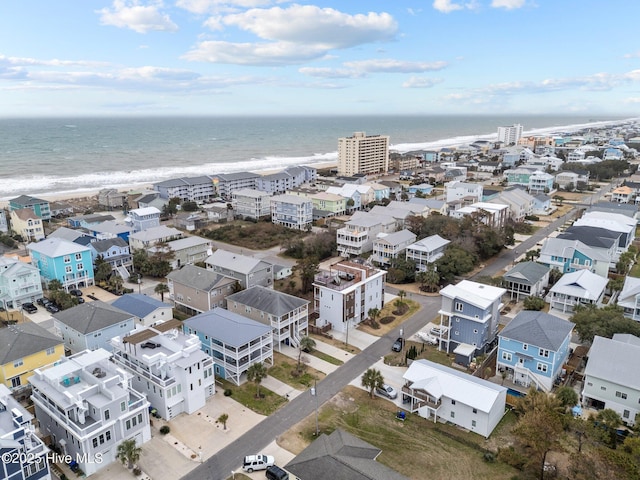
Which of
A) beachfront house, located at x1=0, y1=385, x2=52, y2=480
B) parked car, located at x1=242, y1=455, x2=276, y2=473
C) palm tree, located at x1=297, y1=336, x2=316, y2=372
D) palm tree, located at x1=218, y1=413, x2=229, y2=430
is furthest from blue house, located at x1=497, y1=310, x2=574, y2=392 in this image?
beachfront house, located at x1=0, y1=385, x2=52, y2=480

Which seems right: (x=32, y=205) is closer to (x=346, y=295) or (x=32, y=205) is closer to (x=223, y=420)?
(x=346, y=295)

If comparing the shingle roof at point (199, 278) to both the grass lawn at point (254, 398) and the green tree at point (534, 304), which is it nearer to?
the grass lawn at point (254, 398)

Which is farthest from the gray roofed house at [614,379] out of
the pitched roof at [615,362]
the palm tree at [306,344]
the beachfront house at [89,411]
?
the beachfront house at [89,411]

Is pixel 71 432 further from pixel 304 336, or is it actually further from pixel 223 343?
pixel 304 336

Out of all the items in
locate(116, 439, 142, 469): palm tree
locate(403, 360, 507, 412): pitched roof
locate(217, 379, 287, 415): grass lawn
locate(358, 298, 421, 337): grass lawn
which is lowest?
locate(217, 379, 287, 415): grass lawn

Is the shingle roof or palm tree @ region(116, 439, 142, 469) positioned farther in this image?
the shingle roof

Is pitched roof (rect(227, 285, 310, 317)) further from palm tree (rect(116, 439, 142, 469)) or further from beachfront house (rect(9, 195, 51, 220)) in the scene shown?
beachfront house (rect(9, 195, 51, 220))

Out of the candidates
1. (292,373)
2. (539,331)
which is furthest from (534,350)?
(292,373)
